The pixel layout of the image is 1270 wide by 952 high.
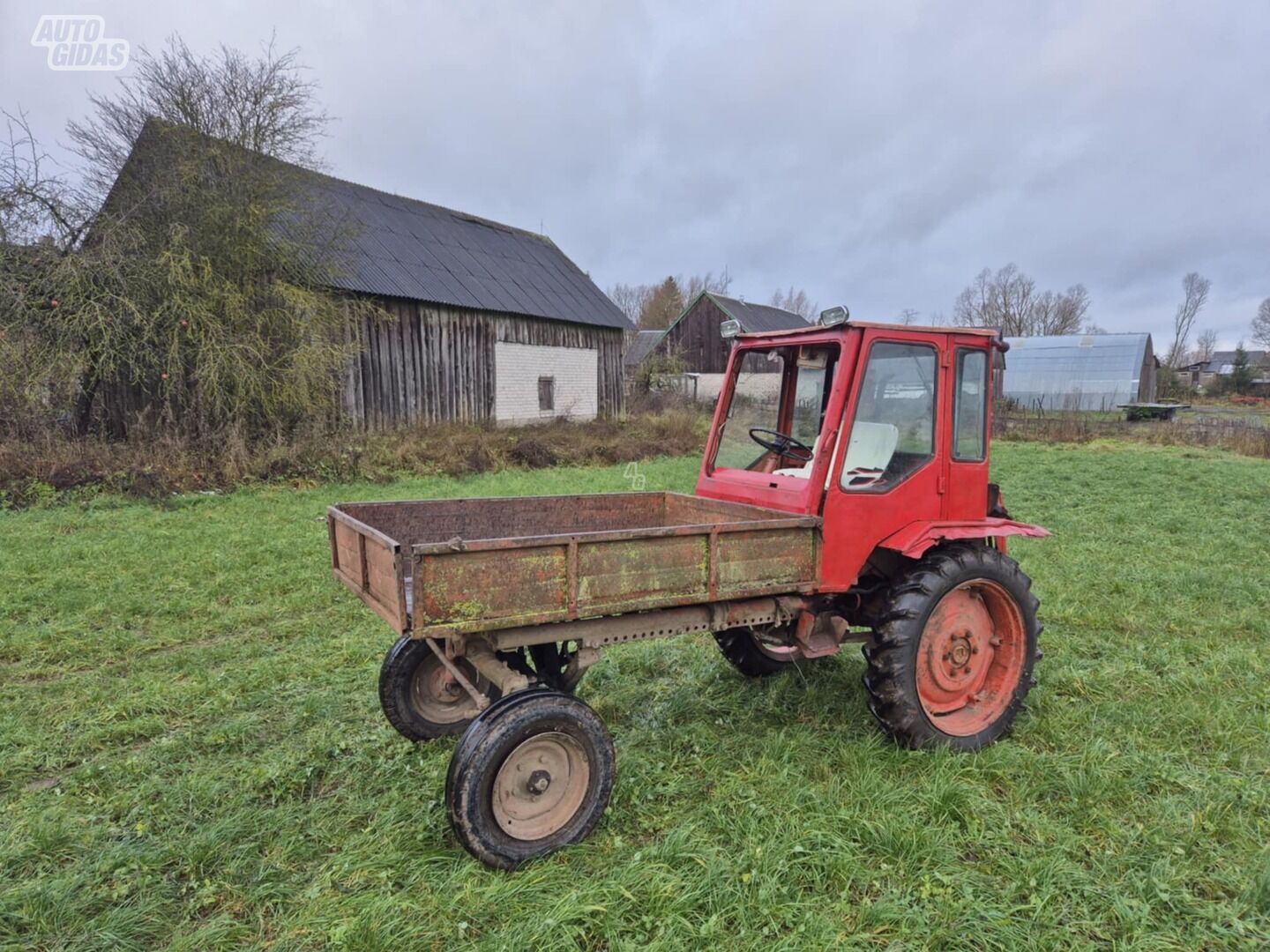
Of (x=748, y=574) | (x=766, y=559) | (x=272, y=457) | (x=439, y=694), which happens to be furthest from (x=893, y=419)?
(x=272, y=457)

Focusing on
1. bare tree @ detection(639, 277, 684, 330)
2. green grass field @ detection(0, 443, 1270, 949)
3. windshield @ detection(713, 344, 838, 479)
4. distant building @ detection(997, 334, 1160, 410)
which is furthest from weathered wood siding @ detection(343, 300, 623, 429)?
bare tree @ detection(639, 277, 684, 330)

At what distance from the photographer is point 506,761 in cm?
274

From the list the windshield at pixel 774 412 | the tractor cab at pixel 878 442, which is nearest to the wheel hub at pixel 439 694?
the tractor cab at pixel 878 442

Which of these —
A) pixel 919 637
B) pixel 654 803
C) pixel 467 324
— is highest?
pixel 467 324

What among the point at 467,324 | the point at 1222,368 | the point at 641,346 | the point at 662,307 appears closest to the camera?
the point at 467,324

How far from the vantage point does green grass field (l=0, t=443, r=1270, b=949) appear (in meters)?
2.47

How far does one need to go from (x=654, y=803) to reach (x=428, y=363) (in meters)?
15.1

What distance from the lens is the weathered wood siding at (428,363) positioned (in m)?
15.5

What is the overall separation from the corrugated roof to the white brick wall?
11974 millimetres

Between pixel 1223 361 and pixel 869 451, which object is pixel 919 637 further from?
pixel 1223 361

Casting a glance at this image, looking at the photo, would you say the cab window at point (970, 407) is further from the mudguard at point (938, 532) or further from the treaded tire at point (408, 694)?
the treaded tire at point (408, 694)

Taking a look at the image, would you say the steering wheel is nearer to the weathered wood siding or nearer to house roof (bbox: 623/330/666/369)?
the weathered wood siding

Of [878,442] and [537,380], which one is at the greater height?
[537,380]

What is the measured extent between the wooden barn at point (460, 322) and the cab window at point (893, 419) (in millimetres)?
13177
